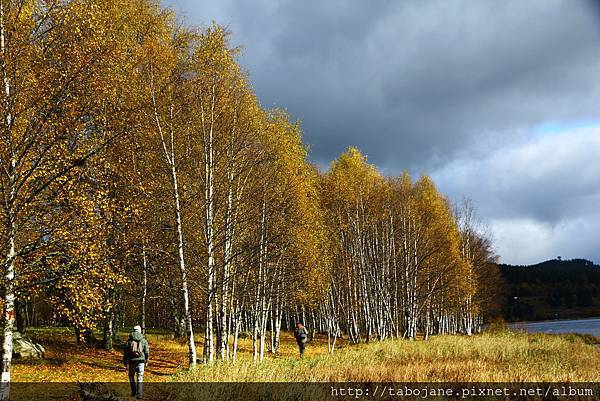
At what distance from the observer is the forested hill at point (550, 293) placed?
15375 centimetres

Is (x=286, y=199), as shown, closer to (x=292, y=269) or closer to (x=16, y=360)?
(x=292, y=269)

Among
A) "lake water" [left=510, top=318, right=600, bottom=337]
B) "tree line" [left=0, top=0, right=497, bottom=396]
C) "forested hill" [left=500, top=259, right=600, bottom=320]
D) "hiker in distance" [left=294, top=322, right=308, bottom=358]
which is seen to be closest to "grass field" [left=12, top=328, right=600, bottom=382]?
"tree line" [left=0, top=0, right=497, bottom=396]

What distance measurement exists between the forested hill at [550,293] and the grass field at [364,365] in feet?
449

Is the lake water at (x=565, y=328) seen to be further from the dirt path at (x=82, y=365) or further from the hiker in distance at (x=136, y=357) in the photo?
the hiker in distance at (x=136, y=357)

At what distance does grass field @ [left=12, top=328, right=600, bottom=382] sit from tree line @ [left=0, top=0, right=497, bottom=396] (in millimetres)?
1602

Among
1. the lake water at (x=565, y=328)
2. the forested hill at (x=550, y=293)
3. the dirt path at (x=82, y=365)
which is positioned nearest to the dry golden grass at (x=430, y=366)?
the dirt path at (x=82, y=365)

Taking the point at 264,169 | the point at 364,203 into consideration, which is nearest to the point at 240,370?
the point at 264,169

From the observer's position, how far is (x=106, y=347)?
833 inches

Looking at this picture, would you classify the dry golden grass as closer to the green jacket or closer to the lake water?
the green jacket

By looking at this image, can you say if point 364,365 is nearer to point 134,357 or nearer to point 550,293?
→ point 134,357

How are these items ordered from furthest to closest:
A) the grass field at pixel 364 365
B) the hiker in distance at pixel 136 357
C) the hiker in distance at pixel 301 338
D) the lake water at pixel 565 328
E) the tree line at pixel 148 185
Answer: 1. the lake water at pixel 565 328
2. the hiker in distance at pixel 301 338
3. the grass field at pixel 364 365
4. the hiker in distance at pixel 136 357
5. the tree line at pixel 148 185

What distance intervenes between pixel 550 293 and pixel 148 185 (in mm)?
184573

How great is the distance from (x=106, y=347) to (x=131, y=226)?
8.53 meters

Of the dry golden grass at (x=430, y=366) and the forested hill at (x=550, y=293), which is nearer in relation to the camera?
the dry golden grass at (x=430, y=366)
